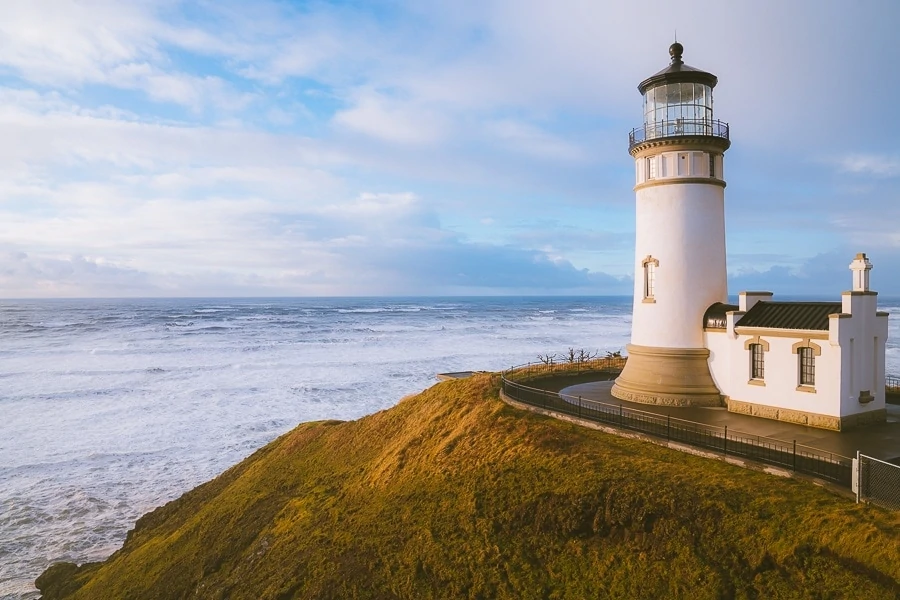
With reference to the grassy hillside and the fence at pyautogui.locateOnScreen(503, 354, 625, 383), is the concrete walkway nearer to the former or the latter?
the grassy hillside

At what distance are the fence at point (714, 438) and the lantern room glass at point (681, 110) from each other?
8450mm

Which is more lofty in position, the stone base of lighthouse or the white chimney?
the white chimney

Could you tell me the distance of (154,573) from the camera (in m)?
13.1

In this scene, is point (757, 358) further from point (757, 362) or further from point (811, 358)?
point (811, 358)

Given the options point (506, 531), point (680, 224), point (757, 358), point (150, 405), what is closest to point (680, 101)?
point (680, 224)

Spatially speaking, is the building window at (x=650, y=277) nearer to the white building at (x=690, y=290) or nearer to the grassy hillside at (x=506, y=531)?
the white building at (x=690, y=290)

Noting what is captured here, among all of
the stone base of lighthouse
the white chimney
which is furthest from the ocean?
the white chimney

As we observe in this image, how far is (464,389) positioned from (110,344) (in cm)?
5821

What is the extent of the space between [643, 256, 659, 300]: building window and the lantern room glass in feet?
12.4

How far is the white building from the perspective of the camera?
52.2 ft

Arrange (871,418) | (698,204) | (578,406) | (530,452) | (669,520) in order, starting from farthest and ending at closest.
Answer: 1. (698,204)
2. (578,406)
3. (871,418)
4. (530,452)
5. (669,520)

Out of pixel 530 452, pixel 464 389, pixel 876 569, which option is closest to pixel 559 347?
pixel 464 389

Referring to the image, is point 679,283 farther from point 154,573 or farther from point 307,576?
point 154,573

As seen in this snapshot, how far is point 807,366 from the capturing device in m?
14.8
